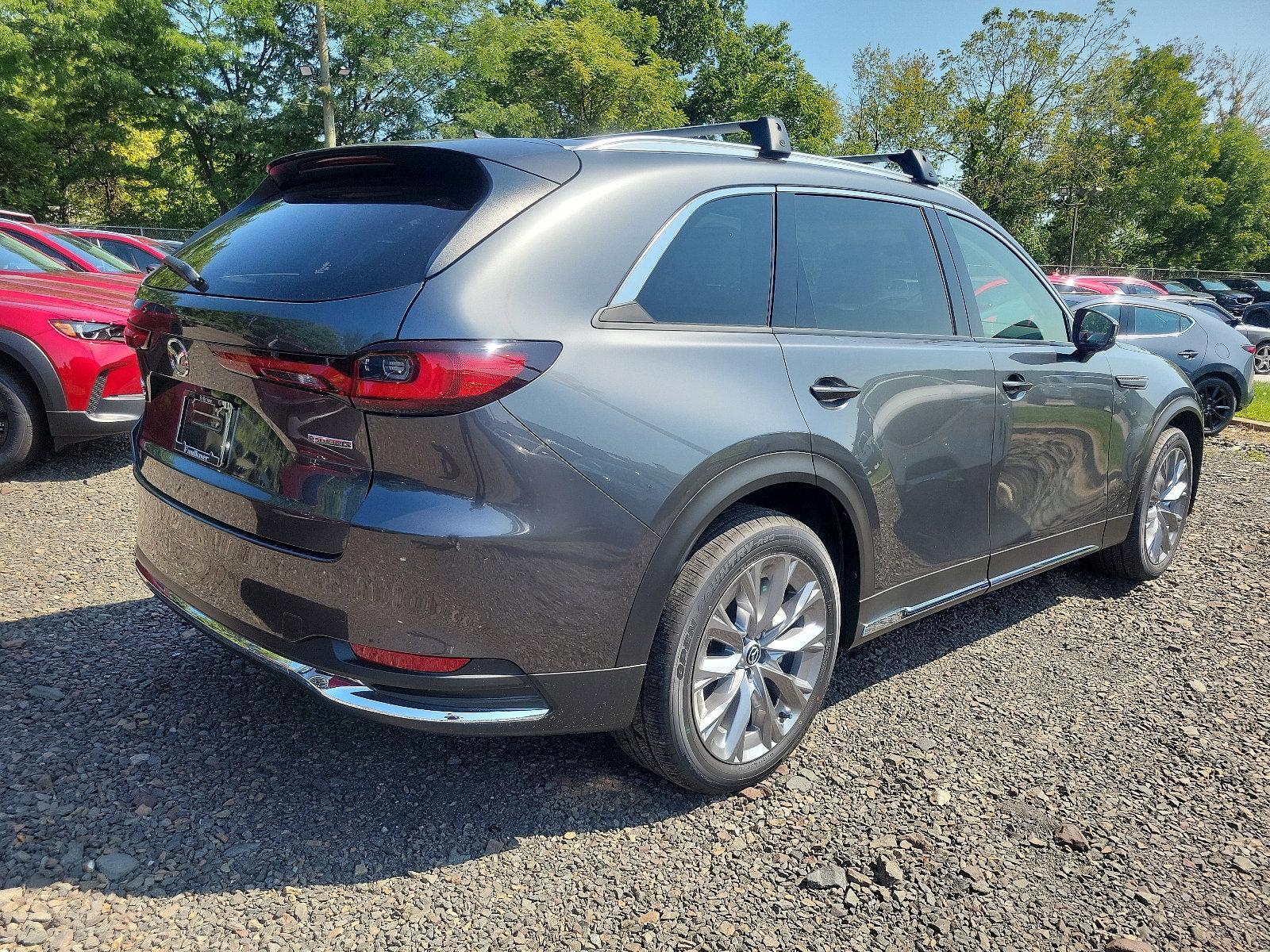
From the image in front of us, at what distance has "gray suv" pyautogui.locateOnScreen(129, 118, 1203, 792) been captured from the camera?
2.10 meters

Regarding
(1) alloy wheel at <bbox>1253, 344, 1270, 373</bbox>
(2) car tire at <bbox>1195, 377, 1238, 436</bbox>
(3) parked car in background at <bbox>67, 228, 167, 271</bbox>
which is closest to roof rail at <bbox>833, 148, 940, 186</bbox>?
(2) car tire at <bbox>1195, 377, 1238, 436</bbox>

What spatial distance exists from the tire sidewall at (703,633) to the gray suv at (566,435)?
0.04 ft

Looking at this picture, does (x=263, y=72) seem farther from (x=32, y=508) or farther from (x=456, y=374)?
(x=456, y=374)

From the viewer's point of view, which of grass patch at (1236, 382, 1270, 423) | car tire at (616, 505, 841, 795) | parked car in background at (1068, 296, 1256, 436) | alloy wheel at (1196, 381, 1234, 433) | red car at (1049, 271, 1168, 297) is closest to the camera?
car tire at (616, 505, 841, 795)

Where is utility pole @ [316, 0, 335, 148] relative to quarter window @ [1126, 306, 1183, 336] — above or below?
above

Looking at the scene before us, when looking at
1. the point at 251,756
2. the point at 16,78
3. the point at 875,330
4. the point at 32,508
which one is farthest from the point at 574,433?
the point at 16,78

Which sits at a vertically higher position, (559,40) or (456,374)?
(559,40)

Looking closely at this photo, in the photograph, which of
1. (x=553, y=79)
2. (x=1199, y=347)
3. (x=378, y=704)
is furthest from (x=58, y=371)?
(x=553, y=79)

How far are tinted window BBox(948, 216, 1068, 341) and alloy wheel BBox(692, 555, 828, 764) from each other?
56.9 inches

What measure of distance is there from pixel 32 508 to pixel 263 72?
27.1 m

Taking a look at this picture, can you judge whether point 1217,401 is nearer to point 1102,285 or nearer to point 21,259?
point 1102,285

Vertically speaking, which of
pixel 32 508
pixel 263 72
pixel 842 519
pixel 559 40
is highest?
pixel 559 40

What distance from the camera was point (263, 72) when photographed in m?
28.0

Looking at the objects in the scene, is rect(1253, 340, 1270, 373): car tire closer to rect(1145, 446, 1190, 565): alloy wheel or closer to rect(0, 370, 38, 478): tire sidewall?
rect(1145, 446, 1190, 565): alloy wheel
